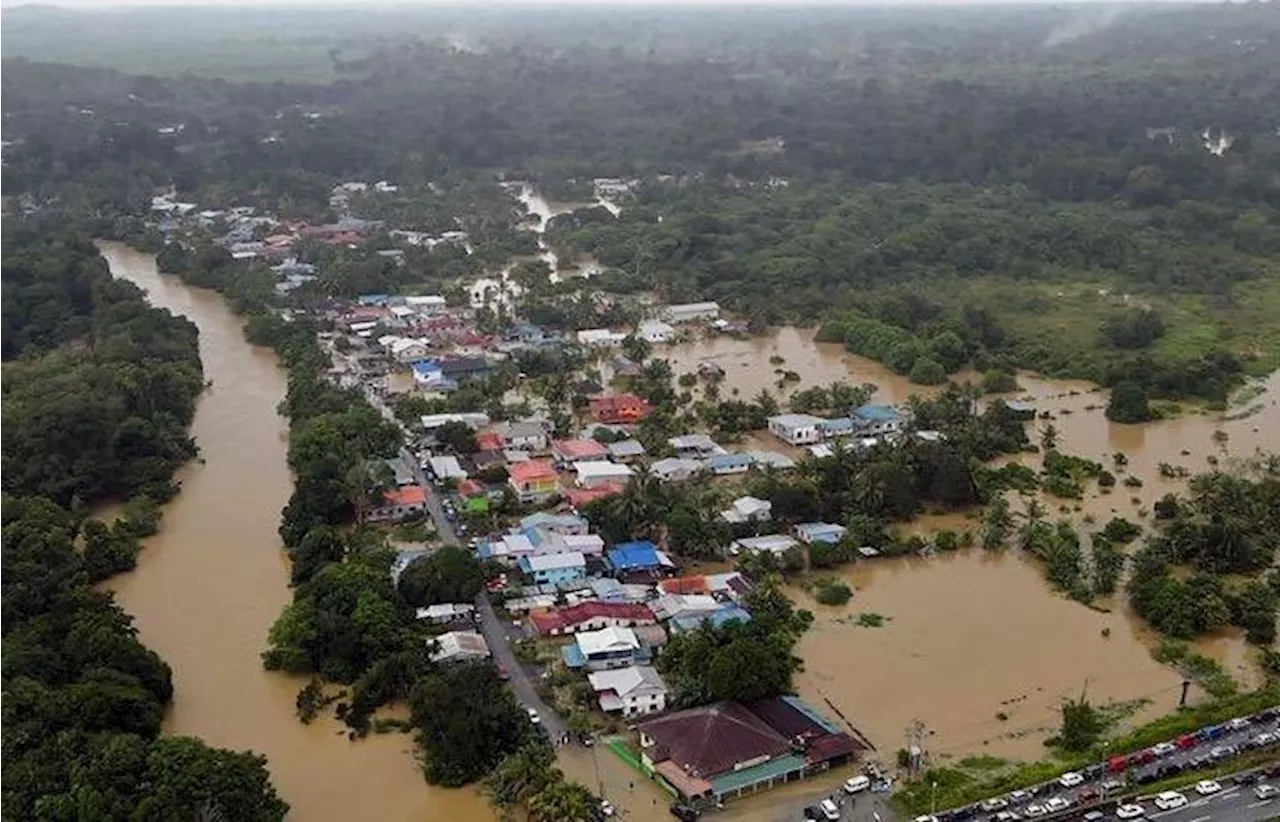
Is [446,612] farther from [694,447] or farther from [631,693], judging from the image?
[694,447]

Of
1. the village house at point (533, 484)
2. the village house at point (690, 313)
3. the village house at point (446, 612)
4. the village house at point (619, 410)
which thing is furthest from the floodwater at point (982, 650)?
the village house at point (690, 313)

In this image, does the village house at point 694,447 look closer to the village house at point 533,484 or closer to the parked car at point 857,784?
the village house at point 533,484

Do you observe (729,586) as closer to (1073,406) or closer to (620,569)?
(620,569)

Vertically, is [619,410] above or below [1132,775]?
below

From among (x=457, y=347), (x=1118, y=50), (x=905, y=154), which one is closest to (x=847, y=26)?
(x=1118, y=50)

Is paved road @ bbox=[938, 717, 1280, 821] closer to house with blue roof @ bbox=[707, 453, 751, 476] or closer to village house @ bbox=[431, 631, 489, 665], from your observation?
village house @ bbox=[431, 631, 489, 665]

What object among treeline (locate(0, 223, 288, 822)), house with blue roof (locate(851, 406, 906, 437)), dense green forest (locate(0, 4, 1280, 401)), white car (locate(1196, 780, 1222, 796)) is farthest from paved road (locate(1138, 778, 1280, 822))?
dense green forest (locate(0, 4, 1280, 401))

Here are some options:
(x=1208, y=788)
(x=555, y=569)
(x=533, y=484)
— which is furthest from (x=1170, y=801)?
(x=533, y=484)
